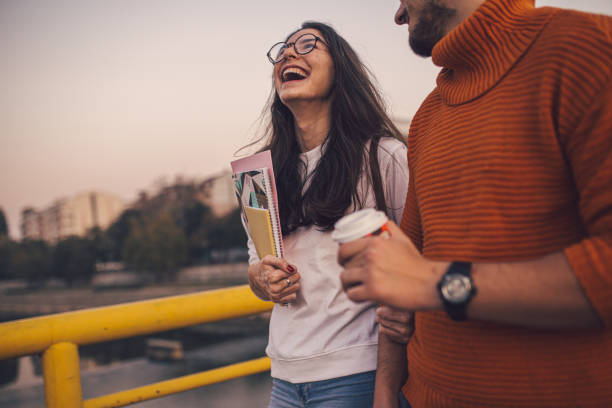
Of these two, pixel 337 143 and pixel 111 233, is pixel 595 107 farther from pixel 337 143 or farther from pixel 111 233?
pixel 111 233

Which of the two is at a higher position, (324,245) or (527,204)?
(527,204)

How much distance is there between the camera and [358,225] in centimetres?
81

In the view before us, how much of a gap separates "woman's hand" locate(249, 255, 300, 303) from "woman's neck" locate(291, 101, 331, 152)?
1.91ft

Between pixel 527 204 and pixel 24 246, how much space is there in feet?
279

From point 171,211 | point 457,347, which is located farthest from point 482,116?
point 171,211

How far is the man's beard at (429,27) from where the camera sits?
→ 1091mm

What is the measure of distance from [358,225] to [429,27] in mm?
608

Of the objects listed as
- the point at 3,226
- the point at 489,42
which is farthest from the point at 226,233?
the point at 489,42

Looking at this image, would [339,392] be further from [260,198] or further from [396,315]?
[260,198]

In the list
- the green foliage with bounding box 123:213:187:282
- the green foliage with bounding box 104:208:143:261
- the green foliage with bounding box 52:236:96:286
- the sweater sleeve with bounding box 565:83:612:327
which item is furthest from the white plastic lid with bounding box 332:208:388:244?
the green foliage with bounding box 52:236:96:286

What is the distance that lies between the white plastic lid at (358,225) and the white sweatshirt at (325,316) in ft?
2.35

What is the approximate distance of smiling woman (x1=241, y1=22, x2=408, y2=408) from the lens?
58.6 inches

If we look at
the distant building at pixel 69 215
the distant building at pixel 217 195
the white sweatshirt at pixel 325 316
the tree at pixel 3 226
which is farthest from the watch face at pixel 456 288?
the tree at pixel 3 226

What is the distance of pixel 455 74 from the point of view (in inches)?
43.2
